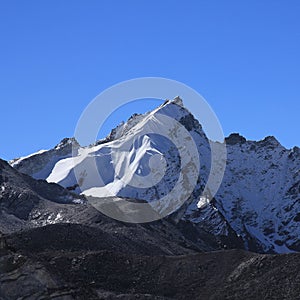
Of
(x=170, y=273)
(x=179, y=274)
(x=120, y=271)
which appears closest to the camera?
(x=120, y=271)

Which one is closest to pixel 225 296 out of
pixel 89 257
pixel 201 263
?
pixel 201 263

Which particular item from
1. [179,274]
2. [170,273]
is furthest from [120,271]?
[179,274]

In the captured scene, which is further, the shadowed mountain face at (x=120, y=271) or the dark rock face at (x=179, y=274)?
the dark rock face at (x=179, y=274)

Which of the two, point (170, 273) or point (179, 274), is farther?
point (170, 273)

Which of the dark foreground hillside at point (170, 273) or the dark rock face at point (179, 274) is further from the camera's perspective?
the dark rock face at point (179, 274)

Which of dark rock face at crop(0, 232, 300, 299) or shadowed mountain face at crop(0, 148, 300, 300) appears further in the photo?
dark rock face at crop(0, 232, 300, 299)

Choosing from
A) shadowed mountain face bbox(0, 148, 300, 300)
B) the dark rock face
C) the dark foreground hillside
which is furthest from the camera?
the dark rock face

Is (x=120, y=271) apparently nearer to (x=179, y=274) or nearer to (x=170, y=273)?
(x=170, y=273)

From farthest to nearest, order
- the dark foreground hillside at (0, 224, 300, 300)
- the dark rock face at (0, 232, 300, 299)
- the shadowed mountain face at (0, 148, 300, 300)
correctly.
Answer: the dark rock face at (0, 232, 300, 299)
the dark foreground hillside at (0, 224, 300, 300)
the shadowed mountain face at (0, 148, 300, 300)

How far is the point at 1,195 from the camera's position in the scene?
629 feet

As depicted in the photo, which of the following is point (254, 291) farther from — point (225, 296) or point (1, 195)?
point (1, 195)

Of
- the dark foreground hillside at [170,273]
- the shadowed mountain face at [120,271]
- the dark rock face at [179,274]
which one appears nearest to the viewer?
the shadowed mountain face at [120,271]

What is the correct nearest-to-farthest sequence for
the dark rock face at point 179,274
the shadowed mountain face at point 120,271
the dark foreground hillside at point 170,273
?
the shadowed mountain face at point 120,271 < the dark foreground hillside at point 170,273 < the dark rock face at point 179,274

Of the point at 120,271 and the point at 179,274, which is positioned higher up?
the point at 179,274
